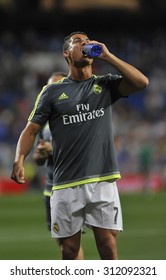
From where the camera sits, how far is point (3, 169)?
27.1 metres

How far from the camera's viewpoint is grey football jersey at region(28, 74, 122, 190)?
7750mm

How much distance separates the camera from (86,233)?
15445mm

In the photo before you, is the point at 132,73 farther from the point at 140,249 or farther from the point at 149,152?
the point at 149,152

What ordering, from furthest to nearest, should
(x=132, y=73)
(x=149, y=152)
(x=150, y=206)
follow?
1. (x=149, y=152)
2. (x=150, y=206)
3. (x=132, y=73)

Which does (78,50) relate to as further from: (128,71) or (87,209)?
(87,209)

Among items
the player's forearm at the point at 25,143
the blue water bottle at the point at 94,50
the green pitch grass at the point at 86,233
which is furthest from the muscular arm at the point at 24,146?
the green pitch grass at the point at 86,233

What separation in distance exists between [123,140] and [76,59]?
20.2m

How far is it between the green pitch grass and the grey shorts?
12.7 ft

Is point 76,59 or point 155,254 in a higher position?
point 76,59

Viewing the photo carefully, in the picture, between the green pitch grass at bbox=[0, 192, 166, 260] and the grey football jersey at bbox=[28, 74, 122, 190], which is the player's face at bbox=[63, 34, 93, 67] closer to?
the grey football jersey at bbox=[28, 74, 122, 190]

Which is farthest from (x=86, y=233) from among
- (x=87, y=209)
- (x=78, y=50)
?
(x=78, y=50)

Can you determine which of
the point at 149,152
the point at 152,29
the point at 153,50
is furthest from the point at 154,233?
the point at 152,29

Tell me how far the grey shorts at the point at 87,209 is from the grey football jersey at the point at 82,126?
3.1 inches
